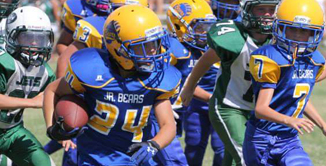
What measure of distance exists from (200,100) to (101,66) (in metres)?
1.91

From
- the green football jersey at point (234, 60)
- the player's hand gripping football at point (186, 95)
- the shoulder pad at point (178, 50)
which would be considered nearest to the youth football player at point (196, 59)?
the shoulder pad at point (178, 50)

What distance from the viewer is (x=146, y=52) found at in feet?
12.8

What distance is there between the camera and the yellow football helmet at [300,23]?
4152 mm

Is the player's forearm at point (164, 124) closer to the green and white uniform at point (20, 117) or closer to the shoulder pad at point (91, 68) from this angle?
the shoulder pad at point (91, 68)

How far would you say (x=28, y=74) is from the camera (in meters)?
4.76

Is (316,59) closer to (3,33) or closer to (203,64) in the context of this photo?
(203,64)

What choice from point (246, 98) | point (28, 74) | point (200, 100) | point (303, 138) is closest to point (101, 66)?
point (28, 74)

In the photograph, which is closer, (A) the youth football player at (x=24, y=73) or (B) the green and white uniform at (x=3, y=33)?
(A) the youth football player at (x=24, y=73)

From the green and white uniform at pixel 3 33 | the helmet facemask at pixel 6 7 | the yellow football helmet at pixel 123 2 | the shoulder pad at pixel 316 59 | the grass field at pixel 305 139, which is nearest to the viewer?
the shoulder pad at pixel 316 59

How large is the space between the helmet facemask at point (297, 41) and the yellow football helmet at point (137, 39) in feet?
2.66

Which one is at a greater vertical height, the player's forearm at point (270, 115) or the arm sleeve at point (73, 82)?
the arm sleeve at point (73, 82)

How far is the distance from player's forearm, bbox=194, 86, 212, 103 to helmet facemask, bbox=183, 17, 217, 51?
1.22 feet

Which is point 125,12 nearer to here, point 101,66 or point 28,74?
point 101,66

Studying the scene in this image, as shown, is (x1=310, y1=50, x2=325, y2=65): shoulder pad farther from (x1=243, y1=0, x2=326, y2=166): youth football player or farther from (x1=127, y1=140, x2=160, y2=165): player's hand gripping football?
(x1=127, y1=140, x2=160, y2=165): player's hand gripping football
